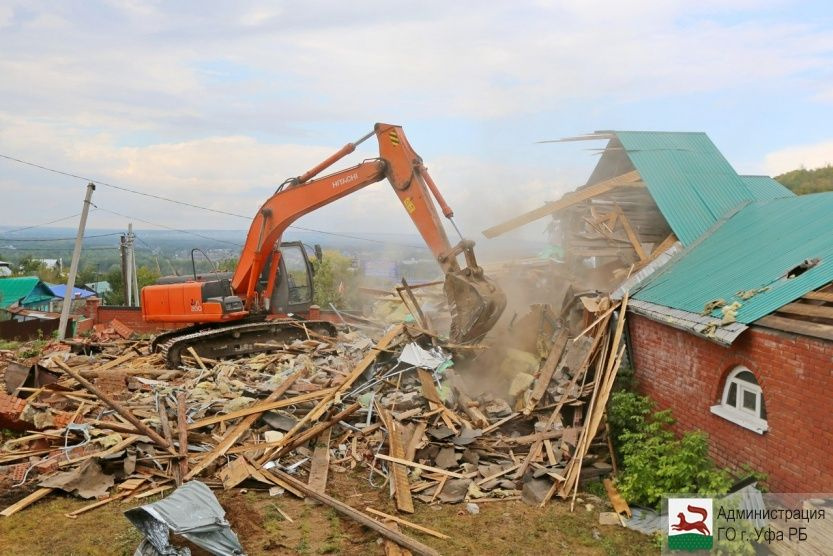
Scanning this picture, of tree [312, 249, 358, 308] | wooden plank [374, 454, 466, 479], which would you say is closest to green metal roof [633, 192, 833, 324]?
wooden plank [374, 454, 466, 479]

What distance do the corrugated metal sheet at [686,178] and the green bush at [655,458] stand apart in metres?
5.31

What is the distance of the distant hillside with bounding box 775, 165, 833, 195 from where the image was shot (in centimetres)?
2891

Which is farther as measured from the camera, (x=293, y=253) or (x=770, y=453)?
(x=293, y=253)

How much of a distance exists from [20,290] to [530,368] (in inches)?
1640

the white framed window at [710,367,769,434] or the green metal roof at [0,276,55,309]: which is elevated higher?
the white framed window at [710,367,769,434]

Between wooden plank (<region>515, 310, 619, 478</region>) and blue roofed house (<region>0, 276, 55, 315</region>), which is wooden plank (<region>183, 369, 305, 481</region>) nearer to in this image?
wooden plank (<region>515, 310, 619, 478</region>)

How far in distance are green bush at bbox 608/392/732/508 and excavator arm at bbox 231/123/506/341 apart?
2991mm

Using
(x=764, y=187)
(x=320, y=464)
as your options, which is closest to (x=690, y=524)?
(x=320, y=464)

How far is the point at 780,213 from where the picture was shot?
1238cm

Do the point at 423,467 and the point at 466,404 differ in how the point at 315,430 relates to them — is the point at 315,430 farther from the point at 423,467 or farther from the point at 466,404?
the point at 466,404

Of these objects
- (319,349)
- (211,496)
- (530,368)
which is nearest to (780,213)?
(530,368)

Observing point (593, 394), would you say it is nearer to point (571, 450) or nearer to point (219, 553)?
point (571, 450)

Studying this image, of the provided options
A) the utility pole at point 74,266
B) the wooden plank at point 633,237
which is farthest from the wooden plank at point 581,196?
the utility pole at point 74,266

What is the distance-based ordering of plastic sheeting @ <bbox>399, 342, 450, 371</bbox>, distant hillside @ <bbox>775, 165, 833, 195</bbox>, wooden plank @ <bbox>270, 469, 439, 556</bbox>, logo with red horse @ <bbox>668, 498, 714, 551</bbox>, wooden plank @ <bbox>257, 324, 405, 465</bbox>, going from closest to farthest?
wooden plank @ <bbox>270, 469, 439, 556</bbox> < logo with red horse @ <bbox>668, 498, 714, 551</bbox> < wooden plank @ <bbox>257, 324, 405, 465</bbox> < plastic sheeting @ <bbox>399, 342, 450, 371</bbox> < distant hillside @ <bbox>775, 165, 833, 195</bbox>
